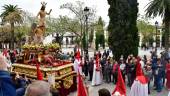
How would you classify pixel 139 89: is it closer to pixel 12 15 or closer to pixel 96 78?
pixel 96 78

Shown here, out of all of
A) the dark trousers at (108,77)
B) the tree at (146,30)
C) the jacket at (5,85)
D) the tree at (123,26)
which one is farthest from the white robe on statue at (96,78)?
the tree at (146,30)

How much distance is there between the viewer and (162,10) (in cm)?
4028

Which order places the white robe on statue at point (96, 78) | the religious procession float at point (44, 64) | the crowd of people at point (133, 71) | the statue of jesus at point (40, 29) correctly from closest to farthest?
the religious procession float at point (44, 64) < the crowd of people at point (133, 71) < the statue of jesus at point (40, 29) < the white robe on statue at point (96, 78)

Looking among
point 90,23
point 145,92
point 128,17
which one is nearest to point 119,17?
point 128,17

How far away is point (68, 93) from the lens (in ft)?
67.2

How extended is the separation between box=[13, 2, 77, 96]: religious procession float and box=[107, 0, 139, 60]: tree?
8158mm

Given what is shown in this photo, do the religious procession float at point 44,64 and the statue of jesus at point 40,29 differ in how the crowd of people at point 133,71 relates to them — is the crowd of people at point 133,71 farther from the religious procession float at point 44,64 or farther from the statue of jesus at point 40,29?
the statue of jesus at point 40,29

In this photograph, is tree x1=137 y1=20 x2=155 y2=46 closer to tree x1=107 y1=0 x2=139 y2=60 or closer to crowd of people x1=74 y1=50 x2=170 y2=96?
tree x1=107 y1=0 x2=139 y2=60

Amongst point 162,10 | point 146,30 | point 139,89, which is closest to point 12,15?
point 146,30

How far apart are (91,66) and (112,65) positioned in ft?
6.04

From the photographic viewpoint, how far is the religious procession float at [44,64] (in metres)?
19.5

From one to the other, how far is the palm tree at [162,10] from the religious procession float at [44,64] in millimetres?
20204

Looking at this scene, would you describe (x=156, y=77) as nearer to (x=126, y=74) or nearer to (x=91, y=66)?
(x=126, y=74)

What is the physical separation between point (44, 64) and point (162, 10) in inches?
897
